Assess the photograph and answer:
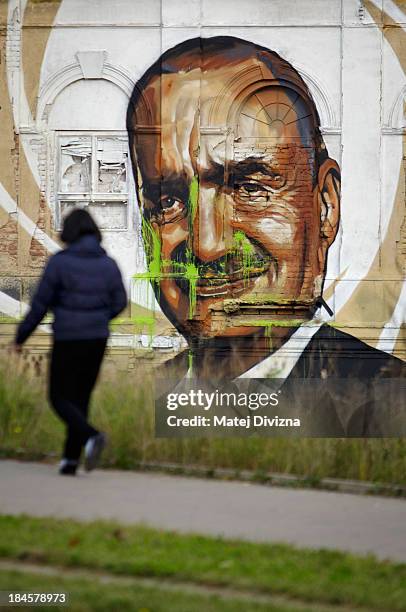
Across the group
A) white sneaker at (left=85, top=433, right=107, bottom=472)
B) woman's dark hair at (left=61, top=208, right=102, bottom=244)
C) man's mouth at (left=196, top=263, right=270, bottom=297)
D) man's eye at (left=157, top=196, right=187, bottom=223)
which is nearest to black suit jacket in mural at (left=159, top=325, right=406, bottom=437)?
man's mouth at (left=196, top=263, right=270, bottom=297)

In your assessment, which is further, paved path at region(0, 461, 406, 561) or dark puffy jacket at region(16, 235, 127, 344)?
paved path at region(0, 461, 406, 561)

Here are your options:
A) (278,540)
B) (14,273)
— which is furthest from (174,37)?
(278,540)

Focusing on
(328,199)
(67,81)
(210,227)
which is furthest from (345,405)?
(67,81)

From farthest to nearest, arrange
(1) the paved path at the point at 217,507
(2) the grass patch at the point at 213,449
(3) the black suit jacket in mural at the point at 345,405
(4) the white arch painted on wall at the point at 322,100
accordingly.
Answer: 1. (4) the white arch painted on wall at the point at 322,100
2. (3) the black suit jacket in mural at the point at 345,405
3. (2) the grass patch at the point at 213,449
4. (1) the paved path at the point at 217,507

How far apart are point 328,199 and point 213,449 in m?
9.09

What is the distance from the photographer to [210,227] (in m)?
17.1

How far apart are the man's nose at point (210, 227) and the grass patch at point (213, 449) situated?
768cm

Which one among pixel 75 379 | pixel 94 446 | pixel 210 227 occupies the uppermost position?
pixel 210 227

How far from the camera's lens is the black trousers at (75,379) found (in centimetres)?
589

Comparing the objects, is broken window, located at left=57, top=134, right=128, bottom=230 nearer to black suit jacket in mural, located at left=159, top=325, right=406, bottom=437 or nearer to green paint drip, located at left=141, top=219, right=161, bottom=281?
green paint drip, located at left=141, top=219, right=161, bottom=281

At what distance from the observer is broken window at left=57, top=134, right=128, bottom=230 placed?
17.2 meters

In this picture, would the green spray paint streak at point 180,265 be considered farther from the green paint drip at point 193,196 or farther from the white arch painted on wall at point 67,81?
the white arch painted on wall at point 67,81

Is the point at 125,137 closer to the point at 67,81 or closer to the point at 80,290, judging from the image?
the point at 67,81

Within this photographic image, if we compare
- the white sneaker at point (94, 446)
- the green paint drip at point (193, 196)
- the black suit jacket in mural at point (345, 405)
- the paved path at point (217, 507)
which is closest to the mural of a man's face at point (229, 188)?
the green paint drip at point (193, 196)
